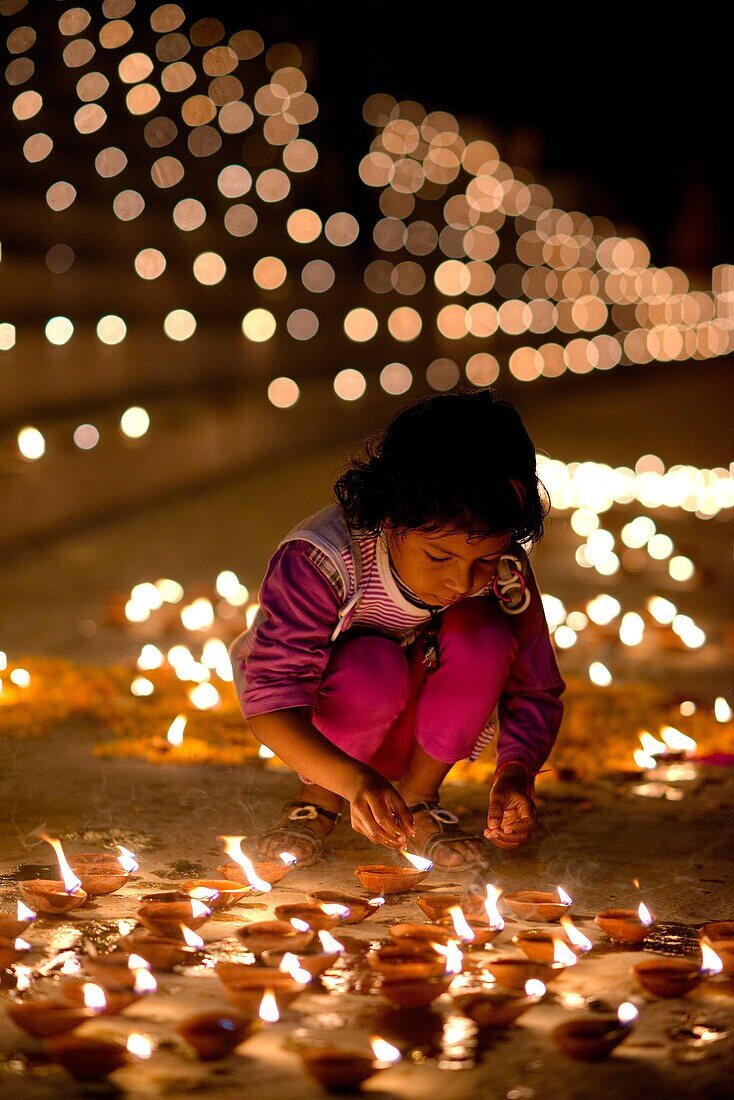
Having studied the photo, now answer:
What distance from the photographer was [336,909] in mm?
1748

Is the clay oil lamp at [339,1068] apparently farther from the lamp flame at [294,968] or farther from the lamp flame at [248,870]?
the lamp flame at [248,870]

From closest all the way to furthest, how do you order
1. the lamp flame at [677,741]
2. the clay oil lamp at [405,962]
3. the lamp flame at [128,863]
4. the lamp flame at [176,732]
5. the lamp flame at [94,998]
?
the lamp flame at [94,998]
the clay oil lamp at [405,962]
the lamp flame at [128,863]
the lamp flame at [176,732]
the lamp flame at [677,741]

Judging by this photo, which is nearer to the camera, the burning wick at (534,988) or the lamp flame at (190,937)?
the burning wick at (534,988)

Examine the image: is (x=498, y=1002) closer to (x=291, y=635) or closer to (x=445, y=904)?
(x=445, y=904)

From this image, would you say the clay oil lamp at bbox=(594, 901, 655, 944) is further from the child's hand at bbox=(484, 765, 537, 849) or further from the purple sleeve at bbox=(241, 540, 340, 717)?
the purple sleeve at bbox=(241, 540, 340, 717)

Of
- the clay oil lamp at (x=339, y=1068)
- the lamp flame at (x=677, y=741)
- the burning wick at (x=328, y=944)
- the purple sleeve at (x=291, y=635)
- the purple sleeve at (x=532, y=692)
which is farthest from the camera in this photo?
the lamp flame at (x=677, y=741)

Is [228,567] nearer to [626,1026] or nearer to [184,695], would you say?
[184,695]

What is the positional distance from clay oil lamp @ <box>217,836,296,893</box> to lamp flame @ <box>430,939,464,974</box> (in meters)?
0.35

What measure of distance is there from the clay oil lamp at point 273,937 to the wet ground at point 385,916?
0.18ft

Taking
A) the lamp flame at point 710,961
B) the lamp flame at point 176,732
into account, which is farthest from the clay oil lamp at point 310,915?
the lamp flame at point 176,732

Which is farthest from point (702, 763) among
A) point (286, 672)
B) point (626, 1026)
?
point (626, 1026)

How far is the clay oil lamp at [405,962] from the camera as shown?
153 centimetres

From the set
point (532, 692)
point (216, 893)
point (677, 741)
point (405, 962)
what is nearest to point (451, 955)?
point (405, 962)

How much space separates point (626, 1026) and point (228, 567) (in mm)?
3148
